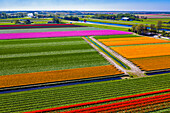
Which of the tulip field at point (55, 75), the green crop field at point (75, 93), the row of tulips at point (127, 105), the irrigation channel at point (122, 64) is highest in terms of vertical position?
the irrigation channel at point (122, 64)

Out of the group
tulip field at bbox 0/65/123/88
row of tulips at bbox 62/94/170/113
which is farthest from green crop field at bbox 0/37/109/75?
row of tulips at bbox 62/94/170/113

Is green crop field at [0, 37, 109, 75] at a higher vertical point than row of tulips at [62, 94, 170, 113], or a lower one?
higher

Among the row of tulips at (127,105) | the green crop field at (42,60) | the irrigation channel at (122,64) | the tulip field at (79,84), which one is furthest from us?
the green crop field at (42,60)

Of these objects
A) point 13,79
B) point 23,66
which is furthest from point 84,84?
point 23,66

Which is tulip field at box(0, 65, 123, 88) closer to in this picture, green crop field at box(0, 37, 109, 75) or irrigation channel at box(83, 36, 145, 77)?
green crop field at box(0, 37, 109, 75)

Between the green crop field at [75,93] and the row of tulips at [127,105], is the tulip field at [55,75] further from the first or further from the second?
the row of tulips at [127,105]

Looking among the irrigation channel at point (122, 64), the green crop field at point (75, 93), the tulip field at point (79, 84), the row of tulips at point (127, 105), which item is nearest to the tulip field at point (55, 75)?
the tulip field at point (79, 84)

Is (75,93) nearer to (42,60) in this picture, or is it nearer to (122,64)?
(122,64)

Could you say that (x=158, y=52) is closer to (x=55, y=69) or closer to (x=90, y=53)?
(x=90, y=53)

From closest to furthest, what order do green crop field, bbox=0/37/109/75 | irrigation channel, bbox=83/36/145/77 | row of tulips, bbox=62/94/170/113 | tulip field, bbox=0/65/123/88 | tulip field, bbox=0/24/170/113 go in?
row of tulips, bbox=62/94/170/113, tulip field, bbox=0/24/170/113, tulip field, bbox=0/65/123/88, irrigation channel, bbox=83/36/145/77, green crop field, bbox=0/37/109/75
